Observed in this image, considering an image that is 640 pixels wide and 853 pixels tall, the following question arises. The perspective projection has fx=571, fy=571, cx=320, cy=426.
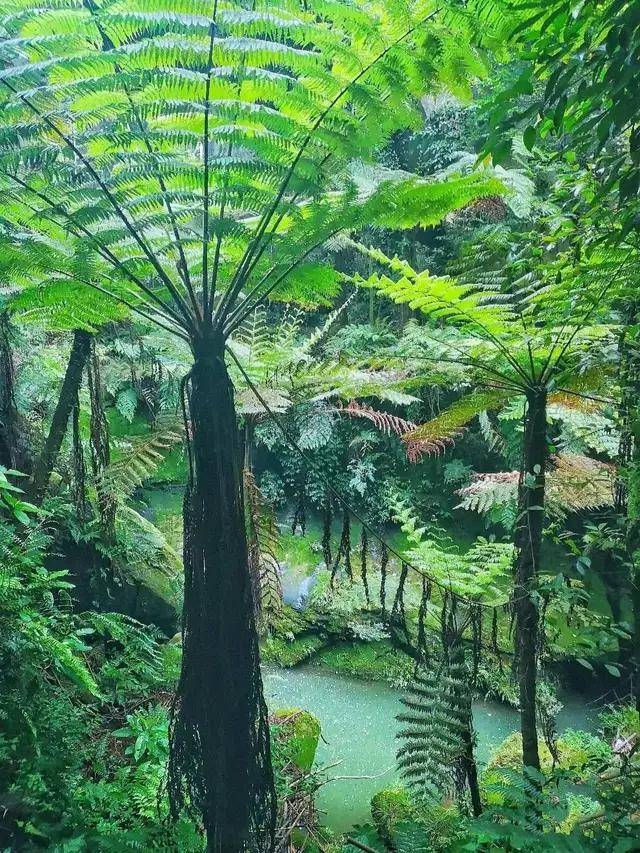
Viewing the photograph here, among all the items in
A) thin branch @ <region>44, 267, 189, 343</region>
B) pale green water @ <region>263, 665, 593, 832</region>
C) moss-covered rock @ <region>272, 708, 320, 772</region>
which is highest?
thin branch @ <region>44, 267, 189, 343</region>

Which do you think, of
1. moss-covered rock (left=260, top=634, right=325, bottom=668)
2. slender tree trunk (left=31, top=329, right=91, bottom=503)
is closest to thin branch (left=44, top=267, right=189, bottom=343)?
slender tree trunk (left=31, top=329, right=91, bottom=503)

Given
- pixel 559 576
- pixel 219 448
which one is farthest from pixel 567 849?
pixel 219 448

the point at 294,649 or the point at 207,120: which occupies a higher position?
the point at 207,120

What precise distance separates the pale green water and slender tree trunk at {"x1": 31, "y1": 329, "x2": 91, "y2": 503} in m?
1.50

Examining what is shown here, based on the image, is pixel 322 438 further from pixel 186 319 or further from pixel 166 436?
pixel 186 319

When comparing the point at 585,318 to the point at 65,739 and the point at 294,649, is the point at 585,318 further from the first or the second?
the point at 294,649

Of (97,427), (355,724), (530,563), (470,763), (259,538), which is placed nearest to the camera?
(530,563)

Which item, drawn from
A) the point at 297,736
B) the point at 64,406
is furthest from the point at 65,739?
the point at 64,406

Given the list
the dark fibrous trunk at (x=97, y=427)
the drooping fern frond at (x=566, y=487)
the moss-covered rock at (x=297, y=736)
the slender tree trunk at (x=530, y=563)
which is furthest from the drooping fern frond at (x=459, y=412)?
the moss-covered rock at (x=297, y=736)

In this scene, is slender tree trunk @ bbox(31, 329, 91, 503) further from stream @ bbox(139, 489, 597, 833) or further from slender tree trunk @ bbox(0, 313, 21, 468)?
stream @ bbox(139, 489, 597, 833)

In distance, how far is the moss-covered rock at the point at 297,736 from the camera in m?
2.19

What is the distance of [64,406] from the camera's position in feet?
6.90

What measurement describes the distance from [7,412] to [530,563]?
6.27ft

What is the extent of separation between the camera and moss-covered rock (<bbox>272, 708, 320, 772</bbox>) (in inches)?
86.3
